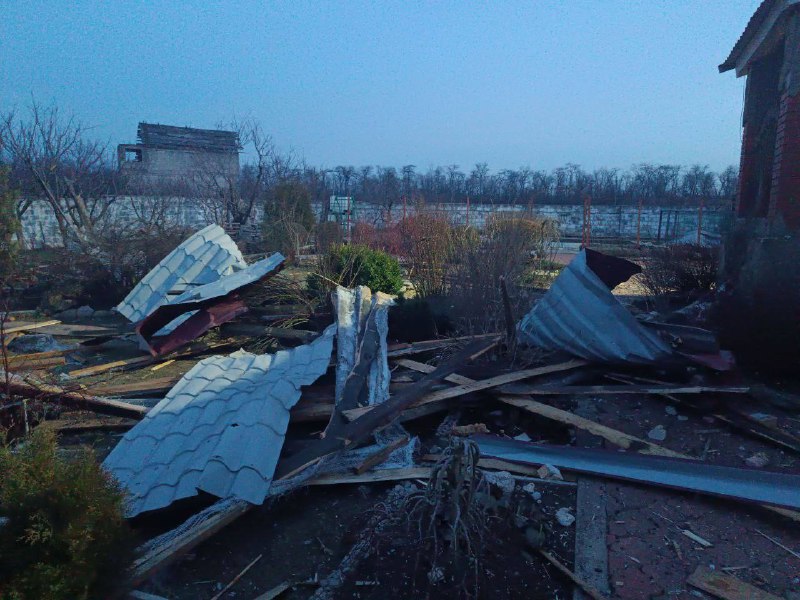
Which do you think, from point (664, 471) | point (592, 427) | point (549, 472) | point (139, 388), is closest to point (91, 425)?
point (139, 388)

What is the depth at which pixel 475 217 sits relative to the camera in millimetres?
12875

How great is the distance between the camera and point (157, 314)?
7.94 m

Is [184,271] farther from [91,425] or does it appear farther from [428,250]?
[91,425]

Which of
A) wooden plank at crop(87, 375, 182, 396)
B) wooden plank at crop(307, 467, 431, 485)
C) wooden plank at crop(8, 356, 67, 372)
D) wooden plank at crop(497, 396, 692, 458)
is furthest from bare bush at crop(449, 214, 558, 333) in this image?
wooden plank at crop(8, 356, 67, 372)

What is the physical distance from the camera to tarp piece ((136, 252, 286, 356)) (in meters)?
7.93

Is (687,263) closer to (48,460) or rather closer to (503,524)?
(503,524)

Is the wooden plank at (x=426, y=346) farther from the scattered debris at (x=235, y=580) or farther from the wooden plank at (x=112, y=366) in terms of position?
the scattered debris at (x=235, y=580)

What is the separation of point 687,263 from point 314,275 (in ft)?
23.1

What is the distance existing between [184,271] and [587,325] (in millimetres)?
7132

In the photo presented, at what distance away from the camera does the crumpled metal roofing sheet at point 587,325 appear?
19.5 feet

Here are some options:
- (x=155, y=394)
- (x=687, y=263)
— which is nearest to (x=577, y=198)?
(x=687, y=263)

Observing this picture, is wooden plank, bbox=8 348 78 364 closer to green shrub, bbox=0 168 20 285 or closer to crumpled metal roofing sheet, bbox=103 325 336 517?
green shrub, bbox=0 168 20 285

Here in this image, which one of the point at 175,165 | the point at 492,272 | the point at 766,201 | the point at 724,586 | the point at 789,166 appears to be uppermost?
the point at 175,165

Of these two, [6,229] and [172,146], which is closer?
[6,229]
